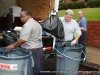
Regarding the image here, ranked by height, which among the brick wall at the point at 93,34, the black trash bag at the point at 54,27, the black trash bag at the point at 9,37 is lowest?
the brick wall at the point at 93,34

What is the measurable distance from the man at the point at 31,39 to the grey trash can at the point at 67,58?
2.26ft

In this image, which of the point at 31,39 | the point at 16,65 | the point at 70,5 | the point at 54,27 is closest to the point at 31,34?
the point at 31,39

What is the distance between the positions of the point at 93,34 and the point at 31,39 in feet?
20.0

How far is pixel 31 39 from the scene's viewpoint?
188 inches

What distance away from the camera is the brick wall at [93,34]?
10242mm

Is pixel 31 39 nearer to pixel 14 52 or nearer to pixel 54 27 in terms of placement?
pixel 14 52

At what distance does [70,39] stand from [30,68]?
1.71 metres

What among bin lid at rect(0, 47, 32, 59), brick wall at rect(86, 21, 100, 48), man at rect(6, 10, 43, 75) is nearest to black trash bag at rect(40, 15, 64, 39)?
man at rect(6, 10, 43, 75)

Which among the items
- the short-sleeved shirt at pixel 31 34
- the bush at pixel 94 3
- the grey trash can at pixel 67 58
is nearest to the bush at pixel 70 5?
the bush at pixel 94 3

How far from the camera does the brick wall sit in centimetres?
1024

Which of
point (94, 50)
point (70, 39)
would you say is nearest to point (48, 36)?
point (70, 39)

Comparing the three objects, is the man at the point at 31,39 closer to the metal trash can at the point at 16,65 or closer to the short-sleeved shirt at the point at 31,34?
the short-sleeved shirt at the point at 31,34

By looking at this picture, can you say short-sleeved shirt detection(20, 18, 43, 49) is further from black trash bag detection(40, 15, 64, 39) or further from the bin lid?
black trash bag detection(40, 15, 64, 39)

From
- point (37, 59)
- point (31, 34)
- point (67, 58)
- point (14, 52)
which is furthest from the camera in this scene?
point (67, 58)
